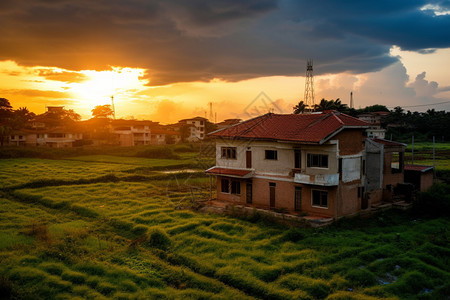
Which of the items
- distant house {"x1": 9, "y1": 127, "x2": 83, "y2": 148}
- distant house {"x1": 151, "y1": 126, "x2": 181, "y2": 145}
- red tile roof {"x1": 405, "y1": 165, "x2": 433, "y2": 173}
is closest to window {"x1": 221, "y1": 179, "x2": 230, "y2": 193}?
red tile roof {"x1": 405, "y1": 165, "x2": 433, "y2": 173}

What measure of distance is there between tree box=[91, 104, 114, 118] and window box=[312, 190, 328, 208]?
103526 mm

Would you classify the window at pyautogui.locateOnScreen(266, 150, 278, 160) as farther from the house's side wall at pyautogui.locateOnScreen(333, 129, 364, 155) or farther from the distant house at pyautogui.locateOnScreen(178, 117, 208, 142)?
the distant house at pyautogui.locateOnScreen(178, 117, 208, 142)

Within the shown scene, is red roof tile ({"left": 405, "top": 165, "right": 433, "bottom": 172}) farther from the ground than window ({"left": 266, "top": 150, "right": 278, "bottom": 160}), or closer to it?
closer to it

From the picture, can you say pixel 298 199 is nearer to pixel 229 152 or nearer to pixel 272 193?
pixel 272 193

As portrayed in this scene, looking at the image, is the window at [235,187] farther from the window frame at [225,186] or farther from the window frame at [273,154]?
the window frame at [273,154]

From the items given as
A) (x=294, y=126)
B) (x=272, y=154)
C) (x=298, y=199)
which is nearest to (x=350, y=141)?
(x=294, y=126)

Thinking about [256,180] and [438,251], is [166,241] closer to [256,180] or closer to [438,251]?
[256,180]

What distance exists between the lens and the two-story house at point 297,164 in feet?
82.6

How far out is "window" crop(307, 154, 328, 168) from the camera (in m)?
25.7

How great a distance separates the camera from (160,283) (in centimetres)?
1675

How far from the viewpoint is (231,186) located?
102 feet

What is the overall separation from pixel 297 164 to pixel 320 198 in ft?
10.1

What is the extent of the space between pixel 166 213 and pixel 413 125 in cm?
8209

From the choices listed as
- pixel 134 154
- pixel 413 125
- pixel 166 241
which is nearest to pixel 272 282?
pixel 166 241
